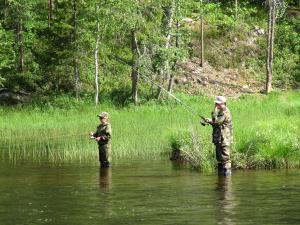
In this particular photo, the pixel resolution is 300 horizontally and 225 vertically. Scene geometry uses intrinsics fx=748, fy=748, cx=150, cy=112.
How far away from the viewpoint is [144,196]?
13.7 m

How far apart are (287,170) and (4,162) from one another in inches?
307

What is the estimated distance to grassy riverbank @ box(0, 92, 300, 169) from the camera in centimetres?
1744

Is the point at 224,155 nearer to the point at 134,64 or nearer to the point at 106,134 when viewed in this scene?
the point at 106,134

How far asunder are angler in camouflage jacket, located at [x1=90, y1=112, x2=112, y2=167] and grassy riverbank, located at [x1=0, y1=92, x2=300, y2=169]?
1.97 metres

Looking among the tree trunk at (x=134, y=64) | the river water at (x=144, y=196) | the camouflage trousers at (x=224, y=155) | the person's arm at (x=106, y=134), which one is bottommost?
the river water at (x=144, y=196)

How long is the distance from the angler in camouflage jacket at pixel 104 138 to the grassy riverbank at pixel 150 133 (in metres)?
1.97

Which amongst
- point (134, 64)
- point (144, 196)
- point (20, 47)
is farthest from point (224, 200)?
point (20, 47)

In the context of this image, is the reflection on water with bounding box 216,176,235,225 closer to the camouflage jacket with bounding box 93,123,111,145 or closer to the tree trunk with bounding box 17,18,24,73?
the camouflage jacket with bounding box 93,123,111,145

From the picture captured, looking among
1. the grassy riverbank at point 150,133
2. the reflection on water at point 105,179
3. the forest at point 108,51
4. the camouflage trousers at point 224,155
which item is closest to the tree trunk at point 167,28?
the forest at point 108,51

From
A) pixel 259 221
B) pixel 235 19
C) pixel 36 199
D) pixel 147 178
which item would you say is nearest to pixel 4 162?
pixel 147 178

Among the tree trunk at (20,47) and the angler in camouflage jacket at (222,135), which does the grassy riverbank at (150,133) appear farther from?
the tree trunk at (20,47)

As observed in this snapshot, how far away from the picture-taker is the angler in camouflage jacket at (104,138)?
18.2 m

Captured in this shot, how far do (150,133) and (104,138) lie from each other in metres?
6.83

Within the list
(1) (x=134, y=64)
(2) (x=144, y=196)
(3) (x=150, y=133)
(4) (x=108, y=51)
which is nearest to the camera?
(2) (x=144, y=196)
